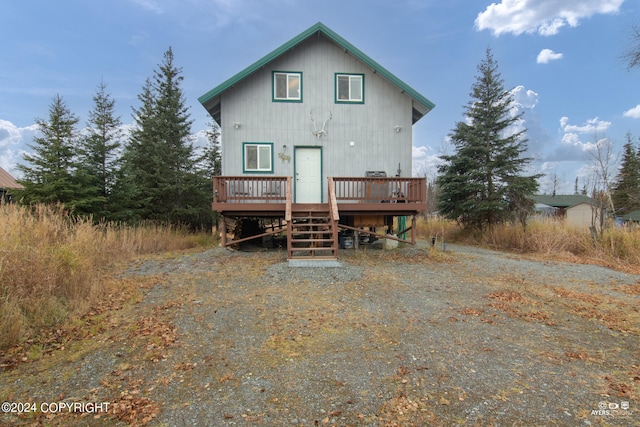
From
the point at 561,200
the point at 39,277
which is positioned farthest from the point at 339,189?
the point at 561,200

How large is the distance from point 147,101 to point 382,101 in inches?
542

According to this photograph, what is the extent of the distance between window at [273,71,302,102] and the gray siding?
0.18 m

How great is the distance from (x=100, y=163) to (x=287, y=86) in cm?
869

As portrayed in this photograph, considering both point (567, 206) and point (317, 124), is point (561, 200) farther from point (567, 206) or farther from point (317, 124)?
point (317, 124)

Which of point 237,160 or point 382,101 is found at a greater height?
point 382,101

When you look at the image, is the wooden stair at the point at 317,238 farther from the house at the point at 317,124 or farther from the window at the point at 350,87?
the window at the point at 350,87

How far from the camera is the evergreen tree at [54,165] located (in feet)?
37.4

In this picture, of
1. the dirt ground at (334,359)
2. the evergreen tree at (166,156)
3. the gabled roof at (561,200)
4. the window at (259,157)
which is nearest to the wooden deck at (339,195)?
the window at (259,157)

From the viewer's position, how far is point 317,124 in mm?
11758

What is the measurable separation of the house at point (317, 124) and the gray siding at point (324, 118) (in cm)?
3

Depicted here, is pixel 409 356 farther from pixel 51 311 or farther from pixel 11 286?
pixel 11 286

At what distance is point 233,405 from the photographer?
9.16 feet

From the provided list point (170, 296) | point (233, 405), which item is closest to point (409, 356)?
point (233, 405)

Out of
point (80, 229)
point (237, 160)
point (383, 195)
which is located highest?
point (237, 160)
